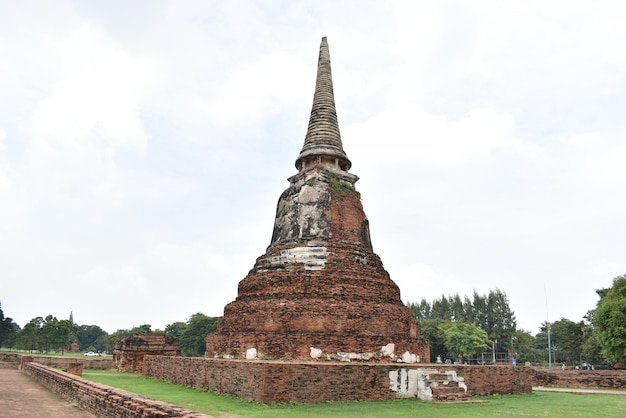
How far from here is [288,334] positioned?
15008 millimetres

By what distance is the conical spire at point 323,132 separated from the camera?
21172mm

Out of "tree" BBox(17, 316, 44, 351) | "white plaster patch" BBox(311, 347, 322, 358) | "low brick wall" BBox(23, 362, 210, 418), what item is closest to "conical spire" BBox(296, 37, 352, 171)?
"white plaster patch" BBox(311, 347, 322, 358)

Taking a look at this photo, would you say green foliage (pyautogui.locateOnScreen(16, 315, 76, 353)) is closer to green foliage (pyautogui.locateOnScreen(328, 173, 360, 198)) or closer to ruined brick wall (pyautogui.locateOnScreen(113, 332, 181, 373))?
ruined brick wall (pyautogui.locateOnScreen(113, 332, 181, 373))

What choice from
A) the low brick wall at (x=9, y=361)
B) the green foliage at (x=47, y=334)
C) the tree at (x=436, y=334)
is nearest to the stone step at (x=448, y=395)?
the low brick wall at (x=9, y=361)

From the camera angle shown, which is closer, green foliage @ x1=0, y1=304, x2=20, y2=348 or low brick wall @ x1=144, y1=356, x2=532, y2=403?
low brick wall @ x1=144, y1=356, x2=532, y2=403

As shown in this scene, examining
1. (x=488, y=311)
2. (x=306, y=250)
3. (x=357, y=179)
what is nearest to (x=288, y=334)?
(x=306, y=250)

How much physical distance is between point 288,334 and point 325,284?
2.12 meters

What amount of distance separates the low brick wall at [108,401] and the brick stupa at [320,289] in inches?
193

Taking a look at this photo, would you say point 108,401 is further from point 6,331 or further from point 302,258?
point 6,331

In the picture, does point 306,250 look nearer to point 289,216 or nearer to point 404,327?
point 289,216

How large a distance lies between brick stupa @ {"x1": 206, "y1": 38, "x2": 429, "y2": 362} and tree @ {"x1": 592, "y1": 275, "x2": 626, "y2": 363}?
1798cm

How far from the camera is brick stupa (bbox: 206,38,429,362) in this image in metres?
15.2

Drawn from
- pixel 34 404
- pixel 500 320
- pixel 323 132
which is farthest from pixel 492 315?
pixel 34 404

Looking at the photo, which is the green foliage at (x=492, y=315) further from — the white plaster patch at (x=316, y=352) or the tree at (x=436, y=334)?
the white plaster patch at (x=316, y=352)
